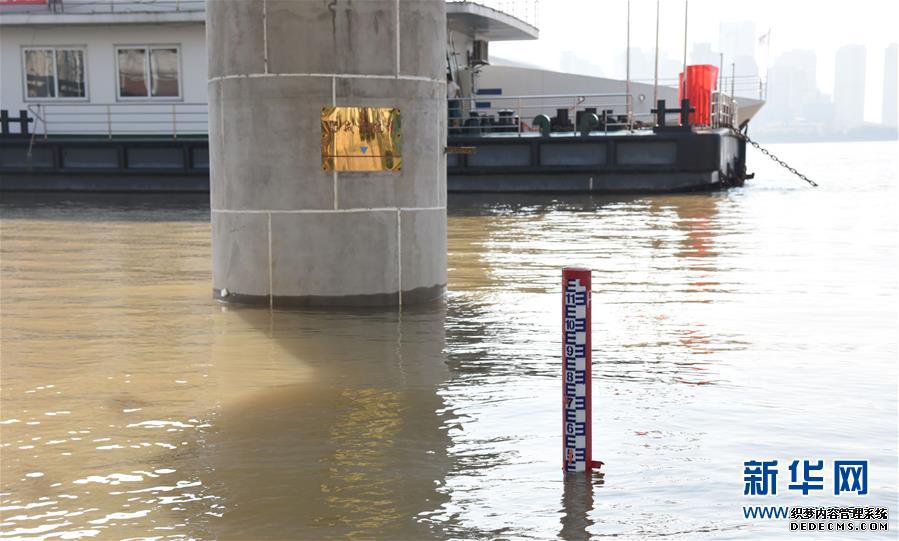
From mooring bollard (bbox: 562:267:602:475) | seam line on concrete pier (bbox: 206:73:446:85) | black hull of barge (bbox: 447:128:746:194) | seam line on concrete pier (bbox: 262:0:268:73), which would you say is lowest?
mooring bollard (bbox: 562:267:602:475)

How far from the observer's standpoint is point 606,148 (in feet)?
102

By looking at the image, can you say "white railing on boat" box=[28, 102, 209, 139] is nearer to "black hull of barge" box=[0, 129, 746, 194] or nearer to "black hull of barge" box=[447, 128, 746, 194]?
"black hull of barge" box=[0, 129, 746, 194]

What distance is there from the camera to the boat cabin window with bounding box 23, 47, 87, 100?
33.0m

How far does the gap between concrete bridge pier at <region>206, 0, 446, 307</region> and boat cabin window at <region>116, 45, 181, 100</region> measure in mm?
22078

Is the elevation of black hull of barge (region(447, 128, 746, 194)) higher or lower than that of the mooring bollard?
higher

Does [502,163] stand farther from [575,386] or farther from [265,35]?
[575,386]

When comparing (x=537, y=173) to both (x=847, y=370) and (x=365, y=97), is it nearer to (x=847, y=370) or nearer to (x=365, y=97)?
(x=365, y=97)

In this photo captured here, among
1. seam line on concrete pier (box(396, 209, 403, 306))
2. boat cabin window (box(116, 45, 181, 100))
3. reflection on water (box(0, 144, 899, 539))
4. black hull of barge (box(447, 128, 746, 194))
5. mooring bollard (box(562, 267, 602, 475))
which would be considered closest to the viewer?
reflection on water (box(0, 144, 899, 539))

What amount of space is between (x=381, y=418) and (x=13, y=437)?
2132mm

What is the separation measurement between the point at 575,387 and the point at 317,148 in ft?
19.0

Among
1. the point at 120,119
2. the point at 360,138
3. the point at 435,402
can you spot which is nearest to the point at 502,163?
the point at 120,119

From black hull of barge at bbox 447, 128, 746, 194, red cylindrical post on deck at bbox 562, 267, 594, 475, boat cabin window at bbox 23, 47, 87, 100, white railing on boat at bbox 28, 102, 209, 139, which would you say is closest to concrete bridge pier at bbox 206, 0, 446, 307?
red cylindrical post on deck at bbox 562, 267, 594, 475

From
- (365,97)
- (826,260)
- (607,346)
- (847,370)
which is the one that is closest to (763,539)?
(847,370)

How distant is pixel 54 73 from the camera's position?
33281 millimetres
